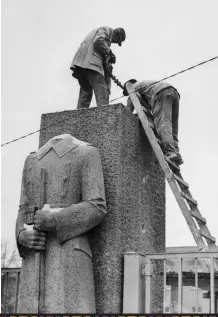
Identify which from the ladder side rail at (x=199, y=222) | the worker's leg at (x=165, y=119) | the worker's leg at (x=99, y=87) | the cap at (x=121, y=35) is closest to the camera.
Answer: the ladder side rail at (x=199, y=222)

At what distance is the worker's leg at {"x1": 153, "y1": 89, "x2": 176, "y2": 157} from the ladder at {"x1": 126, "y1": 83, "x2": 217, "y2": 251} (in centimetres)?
10

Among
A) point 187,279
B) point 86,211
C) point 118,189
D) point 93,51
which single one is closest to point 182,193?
point 118,189

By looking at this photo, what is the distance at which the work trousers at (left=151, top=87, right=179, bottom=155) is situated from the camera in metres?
5.69

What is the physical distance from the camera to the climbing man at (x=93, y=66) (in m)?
6.25

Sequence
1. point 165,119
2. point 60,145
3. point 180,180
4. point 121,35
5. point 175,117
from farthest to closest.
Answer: point 121,35, point 175,117, point 165,119, point 180,180, point 60,145

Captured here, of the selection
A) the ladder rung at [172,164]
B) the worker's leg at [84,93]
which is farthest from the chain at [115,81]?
the ladder rung at [172,164]

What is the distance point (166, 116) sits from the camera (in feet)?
19.0

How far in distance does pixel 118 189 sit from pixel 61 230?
682 mm

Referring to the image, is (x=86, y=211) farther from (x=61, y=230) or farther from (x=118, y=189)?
(x=118, y=189)

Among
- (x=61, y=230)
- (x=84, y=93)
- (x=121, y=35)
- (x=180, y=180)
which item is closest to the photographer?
(x=61, y=230)

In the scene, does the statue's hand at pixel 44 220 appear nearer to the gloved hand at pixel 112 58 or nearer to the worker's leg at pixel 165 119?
the worker's leg at pixel 165 119

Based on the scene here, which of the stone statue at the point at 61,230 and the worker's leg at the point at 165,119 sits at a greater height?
the worker's leg at the point at 165,119

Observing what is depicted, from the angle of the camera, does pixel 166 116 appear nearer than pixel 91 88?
Yes

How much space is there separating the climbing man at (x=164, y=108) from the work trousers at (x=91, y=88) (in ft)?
0.95
